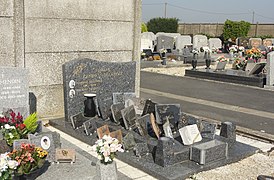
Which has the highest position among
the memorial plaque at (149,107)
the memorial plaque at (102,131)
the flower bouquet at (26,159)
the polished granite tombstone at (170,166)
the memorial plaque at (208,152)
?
the memorial plaque at (149,107)

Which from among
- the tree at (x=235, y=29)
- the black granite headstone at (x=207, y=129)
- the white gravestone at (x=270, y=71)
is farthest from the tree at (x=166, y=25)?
the black granite headstone at (x=207, y=129)

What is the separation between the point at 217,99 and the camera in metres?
12.1

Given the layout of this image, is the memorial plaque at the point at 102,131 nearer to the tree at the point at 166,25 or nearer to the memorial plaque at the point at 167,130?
the memorial plaque at the point at 167,130

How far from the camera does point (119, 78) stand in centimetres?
893

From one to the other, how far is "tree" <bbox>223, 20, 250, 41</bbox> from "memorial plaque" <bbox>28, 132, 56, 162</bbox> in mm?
37951

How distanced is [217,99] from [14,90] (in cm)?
749

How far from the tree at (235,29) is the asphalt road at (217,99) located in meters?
26.0

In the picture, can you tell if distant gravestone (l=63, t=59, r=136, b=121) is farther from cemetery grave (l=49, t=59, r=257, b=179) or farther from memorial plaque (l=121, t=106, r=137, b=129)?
memorial plaque (l=121, t=106, r=137, b=129)

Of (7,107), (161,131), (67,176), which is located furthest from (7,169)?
(161,131)

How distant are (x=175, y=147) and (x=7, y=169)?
10.1 ft

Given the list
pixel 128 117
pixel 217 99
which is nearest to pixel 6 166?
pixel 128 117

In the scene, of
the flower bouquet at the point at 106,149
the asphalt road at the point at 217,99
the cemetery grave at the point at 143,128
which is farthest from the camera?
the asphalt road at the point at 217,99

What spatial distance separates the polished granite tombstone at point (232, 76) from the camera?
14.8 m

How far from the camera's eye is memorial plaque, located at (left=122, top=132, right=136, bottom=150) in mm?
6289
